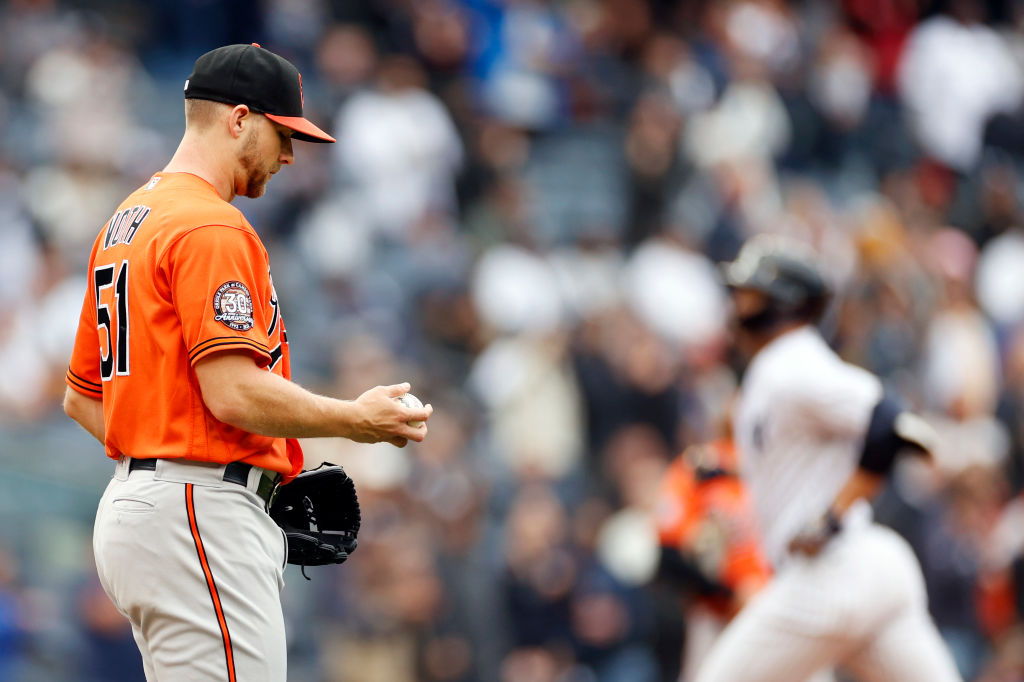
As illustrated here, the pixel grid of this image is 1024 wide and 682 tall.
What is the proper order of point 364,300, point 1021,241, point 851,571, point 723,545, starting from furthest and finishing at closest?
point 1021,241, point 364,300, point 723,545, point 851,571

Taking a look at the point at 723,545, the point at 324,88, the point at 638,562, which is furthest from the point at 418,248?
the point at 723,545

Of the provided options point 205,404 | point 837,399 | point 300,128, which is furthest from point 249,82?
point 837,399

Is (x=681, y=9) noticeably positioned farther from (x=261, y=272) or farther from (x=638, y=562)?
(x=261, y=272)

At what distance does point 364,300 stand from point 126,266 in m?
7.38

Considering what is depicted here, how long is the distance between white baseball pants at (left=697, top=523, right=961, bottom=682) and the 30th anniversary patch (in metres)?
2.64

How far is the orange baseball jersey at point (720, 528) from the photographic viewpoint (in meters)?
6.81

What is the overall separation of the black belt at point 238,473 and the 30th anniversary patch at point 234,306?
0.41 m

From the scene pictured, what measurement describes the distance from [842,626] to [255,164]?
287 cm

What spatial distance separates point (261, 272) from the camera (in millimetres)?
3723

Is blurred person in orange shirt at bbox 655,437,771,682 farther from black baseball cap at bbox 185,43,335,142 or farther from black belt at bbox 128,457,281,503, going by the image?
black baseball cap at bbox 185,43,335,142

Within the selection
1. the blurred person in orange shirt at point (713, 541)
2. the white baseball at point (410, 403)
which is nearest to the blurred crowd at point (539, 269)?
the blurred person in orange shirt at point (713, 541)

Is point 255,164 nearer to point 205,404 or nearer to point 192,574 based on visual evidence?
point 205,404

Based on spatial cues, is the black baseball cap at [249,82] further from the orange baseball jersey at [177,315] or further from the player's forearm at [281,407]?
the player's forearm at [281,407]

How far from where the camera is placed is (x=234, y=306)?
3561 millimetres
